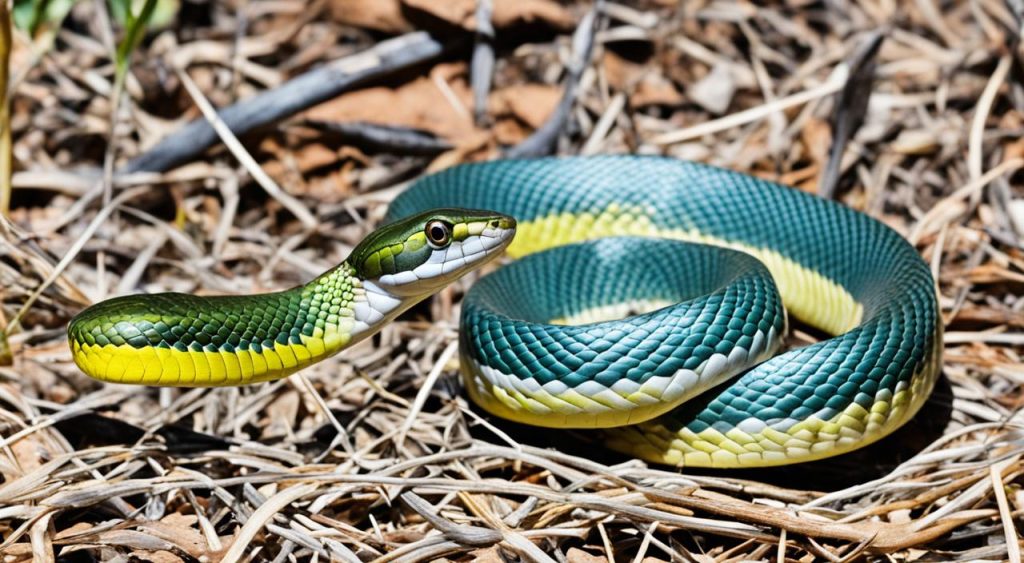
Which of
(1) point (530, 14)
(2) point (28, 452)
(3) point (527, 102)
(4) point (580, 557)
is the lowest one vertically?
(4) point (580, 557)

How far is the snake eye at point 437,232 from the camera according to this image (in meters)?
4.44

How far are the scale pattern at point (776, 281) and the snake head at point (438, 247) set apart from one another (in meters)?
0.35

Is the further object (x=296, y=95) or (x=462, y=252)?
(x=296, y=95)

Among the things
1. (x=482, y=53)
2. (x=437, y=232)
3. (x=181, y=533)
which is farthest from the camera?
(x=482, y=53)

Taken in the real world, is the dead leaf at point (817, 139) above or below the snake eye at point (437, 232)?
below

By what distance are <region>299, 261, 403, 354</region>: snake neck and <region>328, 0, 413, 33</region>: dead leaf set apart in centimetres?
367

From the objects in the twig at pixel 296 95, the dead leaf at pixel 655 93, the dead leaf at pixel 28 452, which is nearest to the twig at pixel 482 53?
the twig at pixel 296 95

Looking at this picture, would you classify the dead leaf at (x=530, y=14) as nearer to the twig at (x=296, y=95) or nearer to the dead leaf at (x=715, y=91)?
the twig at (x=296, y=95)

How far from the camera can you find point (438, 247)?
176 inches

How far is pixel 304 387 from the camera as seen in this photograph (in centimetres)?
516

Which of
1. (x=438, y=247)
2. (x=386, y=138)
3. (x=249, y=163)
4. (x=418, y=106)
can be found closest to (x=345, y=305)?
(x=438, y=247)

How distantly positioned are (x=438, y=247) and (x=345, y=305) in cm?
53

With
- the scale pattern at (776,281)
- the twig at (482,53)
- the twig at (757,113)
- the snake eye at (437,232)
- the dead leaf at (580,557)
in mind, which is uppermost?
the twig at (482,53)

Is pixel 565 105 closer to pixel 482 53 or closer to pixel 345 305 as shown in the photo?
pixel 482 53
